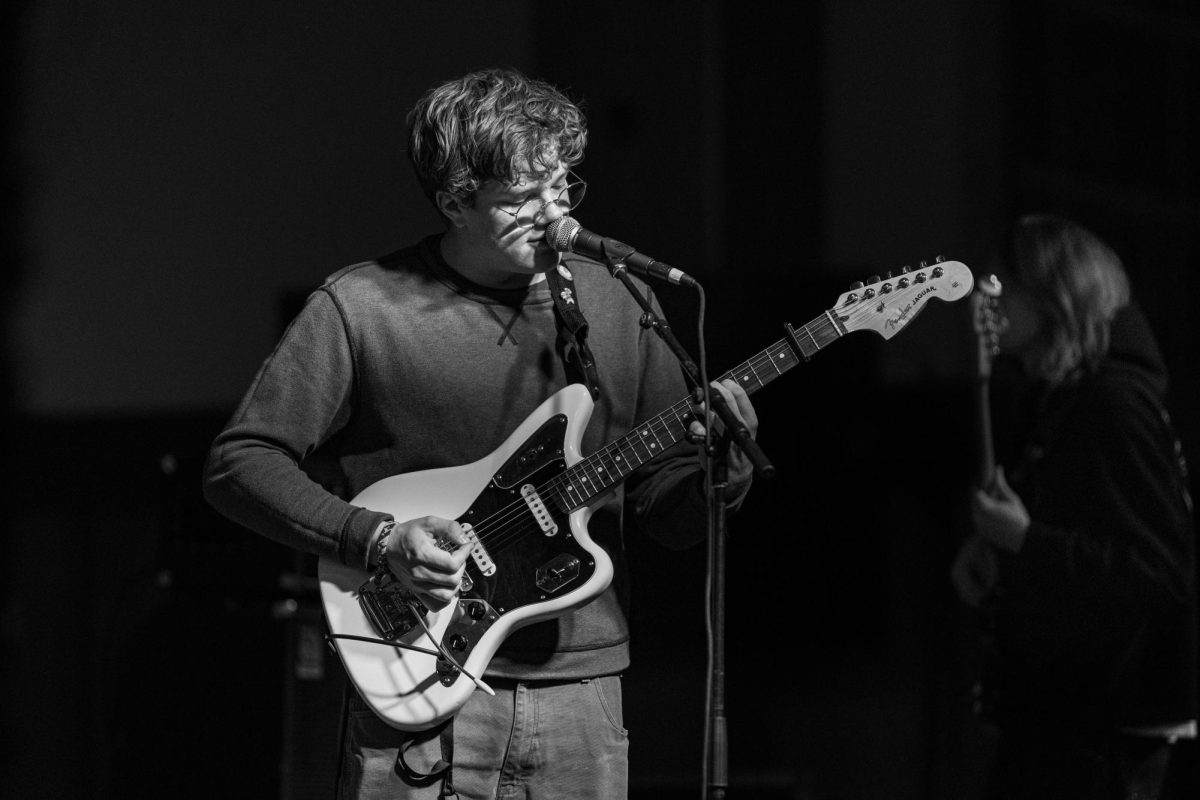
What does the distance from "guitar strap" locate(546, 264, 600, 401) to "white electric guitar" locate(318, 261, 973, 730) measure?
43 mm

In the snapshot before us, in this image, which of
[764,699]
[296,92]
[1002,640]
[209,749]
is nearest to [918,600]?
[764,699]

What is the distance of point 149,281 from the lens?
4152 millimetres

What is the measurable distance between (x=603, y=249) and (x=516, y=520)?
50 cm

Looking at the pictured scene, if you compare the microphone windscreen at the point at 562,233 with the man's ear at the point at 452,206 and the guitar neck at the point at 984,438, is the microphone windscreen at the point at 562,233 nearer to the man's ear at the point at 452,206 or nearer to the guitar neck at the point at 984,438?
the man's ear at the point at 452,206

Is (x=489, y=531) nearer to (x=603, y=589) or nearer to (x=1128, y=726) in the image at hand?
(x=603, y=589)

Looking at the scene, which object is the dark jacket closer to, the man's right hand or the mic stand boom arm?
the mic stand boom arm

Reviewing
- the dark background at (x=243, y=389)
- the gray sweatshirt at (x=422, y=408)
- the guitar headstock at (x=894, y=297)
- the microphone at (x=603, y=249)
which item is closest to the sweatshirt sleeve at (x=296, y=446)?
the gray sweatshirt at (x=422, y=408)

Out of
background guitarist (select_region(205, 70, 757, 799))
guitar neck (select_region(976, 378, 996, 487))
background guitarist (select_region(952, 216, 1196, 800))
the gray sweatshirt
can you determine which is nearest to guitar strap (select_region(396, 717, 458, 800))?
background guitarist (select_region(205, 70, 757, 799))

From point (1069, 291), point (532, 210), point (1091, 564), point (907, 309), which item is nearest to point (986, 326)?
point (1069, 291)

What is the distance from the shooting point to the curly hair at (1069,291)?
10.1 feet

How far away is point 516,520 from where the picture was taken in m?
2.24

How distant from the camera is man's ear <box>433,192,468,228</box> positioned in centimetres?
232

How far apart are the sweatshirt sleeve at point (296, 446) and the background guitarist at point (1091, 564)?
1635 millimetres

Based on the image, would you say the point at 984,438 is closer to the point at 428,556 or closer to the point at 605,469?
the point at 605,469
